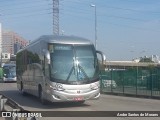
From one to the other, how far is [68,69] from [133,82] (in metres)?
12.0

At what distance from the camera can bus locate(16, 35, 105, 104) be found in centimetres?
1789

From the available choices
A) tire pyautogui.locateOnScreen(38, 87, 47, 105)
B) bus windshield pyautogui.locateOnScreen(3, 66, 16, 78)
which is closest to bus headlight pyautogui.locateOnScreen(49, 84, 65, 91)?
tire pyautogui.locateOnScreen(38, 87, 47, 105)

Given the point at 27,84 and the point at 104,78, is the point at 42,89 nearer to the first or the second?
the point at 27,84

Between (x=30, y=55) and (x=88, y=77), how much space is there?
658 centimetres

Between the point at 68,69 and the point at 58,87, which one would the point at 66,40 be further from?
the point at 58,87

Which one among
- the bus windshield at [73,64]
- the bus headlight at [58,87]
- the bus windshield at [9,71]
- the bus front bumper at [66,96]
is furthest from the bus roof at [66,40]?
the bus windshield at [9,71]

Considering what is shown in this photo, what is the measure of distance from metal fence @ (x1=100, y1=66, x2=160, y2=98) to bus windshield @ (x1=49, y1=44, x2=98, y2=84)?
29.7ft

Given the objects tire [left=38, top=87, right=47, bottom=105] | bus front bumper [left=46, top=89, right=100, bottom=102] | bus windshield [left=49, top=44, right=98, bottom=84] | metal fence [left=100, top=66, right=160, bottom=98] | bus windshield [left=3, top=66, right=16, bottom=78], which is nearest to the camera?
bus front bumper [left=46, top=89, right=100, bottom=102]

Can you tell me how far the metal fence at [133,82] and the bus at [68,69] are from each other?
29.7 feet

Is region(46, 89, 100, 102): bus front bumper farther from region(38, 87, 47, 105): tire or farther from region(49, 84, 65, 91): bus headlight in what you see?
region(38, 87, 47, 105): tire

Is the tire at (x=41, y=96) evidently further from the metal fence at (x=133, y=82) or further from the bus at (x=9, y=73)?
the bus at (x=9, y=73)

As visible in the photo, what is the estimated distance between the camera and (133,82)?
29.3m

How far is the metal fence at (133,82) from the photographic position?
27.2 m

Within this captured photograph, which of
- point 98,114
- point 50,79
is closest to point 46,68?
point 50,79
